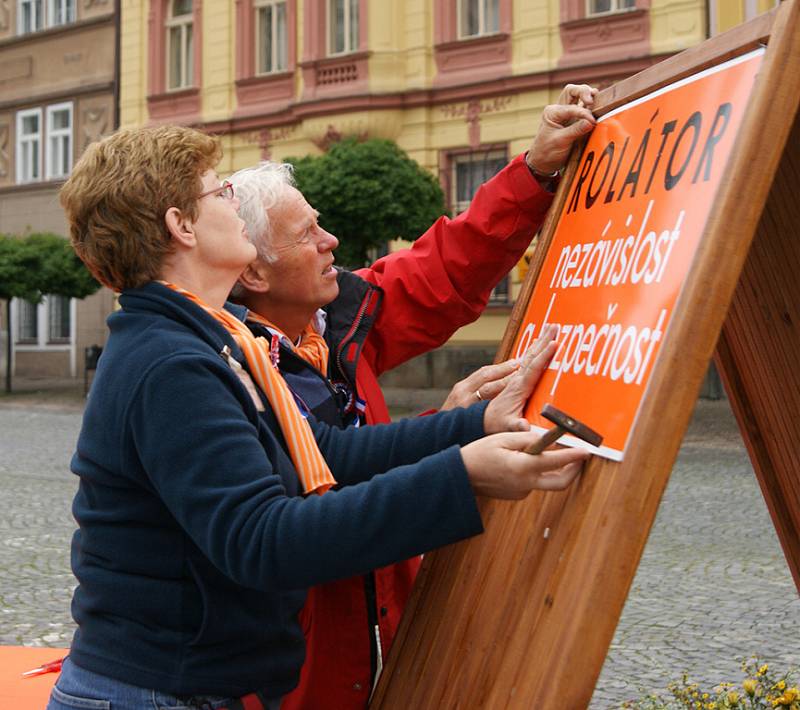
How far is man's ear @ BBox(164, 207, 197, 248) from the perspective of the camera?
177cm

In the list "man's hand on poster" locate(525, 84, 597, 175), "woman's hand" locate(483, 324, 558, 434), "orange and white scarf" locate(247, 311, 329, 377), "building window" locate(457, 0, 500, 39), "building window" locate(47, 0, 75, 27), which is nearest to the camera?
"woman's hand" locate(483, 324, 558, 434)

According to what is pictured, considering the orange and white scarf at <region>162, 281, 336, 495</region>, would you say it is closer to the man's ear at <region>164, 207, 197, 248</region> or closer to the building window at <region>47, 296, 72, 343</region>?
the man's ear at <region>164, 207, 197, 248</region>

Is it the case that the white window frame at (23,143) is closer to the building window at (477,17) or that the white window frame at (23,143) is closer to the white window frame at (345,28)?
the white window frame at (345,28)


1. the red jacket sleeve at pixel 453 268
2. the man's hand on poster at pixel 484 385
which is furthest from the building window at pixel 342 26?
the man's hand on poster at pixel 484 385

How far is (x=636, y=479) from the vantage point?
1297 mm

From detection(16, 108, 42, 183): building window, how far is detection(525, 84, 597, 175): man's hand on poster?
25758mm

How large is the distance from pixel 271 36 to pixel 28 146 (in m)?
7.70

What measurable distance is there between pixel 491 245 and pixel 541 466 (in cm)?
101

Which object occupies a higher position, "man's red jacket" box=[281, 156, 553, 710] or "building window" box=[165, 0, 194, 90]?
"building window" box=[165, 0, 194, 90]

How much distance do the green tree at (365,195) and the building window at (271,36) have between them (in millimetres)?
5719

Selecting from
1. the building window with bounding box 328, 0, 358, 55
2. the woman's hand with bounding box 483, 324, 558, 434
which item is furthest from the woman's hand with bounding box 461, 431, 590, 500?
the building window with bounding box 328, 0, 358, 55

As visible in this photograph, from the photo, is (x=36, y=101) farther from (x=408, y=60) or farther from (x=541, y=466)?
(x=541, y=466)

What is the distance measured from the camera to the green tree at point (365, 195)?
1603 cm

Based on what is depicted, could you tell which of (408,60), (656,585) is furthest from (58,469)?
(408,60)
